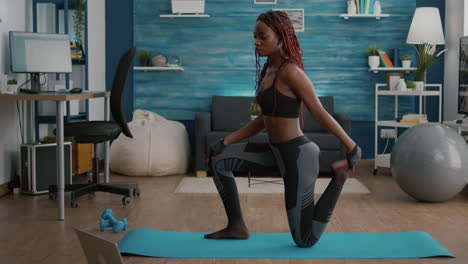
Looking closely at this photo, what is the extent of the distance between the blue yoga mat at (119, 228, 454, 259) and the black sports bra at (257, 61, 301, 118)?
69 centimetres

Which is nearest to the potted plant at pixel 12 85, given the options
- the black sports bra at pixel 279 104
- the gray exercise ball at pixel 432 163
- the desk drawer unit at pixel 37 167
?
the desk drawer unit at pixel 37 167

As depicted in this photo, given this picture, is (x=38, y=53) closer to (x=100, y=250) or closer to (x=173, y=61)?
(x=173, y=61)

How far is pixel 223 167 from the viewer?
3348 millimetres

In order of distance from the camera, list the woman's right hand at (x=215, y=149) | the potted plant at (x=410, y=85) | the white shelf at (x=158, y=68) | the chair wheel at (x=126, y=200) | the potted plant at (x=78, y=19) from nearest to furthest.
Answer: the woman's right hand at (x=215, y=149)
the chair wheel at (x=126, y=200)
the potted plant at (x=78, y=19)
the potted plant at (x=410, y=85)
the white shelf at (x=158, y=68)

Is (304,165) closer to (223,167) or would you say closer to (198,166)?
(223,167)

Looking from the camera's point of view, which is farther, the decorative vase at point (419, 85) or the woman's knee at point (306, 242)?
the decorative vase at point (419, 85)

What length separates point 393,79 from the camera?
20.8 feet

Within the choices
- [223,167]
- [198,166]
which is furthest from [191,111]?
[223,167]

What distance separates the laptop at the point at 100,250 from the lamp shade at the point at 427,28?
15.3ft

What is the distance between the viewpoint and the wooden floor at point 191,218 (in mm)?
3289

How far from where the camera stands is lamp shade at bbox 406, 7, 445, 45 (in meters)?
6.14

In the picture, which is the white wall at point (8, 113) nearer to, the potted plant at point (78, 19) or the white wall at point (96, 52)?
the potted plant at point (78, 19)

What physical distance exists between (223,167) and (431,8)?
3740 millimetres

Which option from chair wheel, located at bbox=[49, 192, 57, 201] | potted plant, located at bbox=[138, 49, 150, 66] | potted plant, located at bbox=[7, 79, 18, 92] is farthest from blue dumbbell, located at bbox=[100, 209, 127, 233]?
potted plant, located at bbox=[138, 49, 150, 66]
